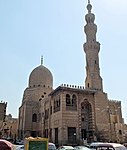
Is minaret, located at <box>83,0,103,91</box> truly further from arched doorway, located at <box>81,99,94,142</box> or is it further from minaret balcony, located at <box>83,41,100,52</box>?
arched doorway, located at <box>81,99,94,142</box>

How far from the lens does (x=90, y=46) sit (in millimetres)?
34781

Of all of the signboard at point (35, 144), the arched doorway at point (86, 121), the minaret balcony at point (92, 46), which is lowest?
the signboard at point (35, 144)

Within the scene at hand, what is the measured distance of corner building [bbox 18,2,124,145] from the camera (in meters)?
28.9

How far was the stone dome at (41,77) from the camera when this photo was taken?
140ft

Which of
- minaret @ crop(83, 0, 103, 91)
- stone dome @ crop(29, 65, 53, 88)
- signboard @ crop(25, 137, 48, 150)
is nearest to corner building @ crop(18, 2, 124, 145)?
minaret @ crop(83, 0, 103, 91)

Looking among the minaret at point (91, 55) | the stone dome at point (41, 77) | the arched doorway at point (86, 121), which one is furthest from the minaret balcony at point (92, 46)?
the stone dome at point (41, 77)

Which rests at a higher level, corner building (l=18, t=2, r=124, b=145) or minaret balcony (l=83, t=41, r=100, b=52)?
minaret balcony (l=83, t=41, r=100, b=52)

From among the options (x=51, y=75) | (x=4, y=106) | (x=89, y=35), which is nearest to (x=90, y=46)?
(x=89, y=35)

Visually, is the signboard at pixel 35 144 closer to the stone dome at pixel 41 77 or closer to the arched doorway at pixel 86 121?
the arched doorway at pixel 86 121

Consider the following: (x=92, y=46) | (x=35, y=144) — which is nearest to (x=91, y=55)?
(x=92, y=46)

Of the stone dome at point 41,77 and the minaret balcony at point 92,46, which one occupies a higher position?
the minaret balcony at point 92,46

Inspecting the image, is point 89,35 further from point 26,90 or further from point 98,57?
point 26,90

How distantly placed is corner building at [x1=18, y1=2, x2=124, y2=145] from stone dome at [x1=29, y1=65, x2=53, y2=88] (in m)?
5.51

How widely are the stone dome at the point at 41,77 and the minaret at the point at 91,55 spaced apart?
11.2 metres
